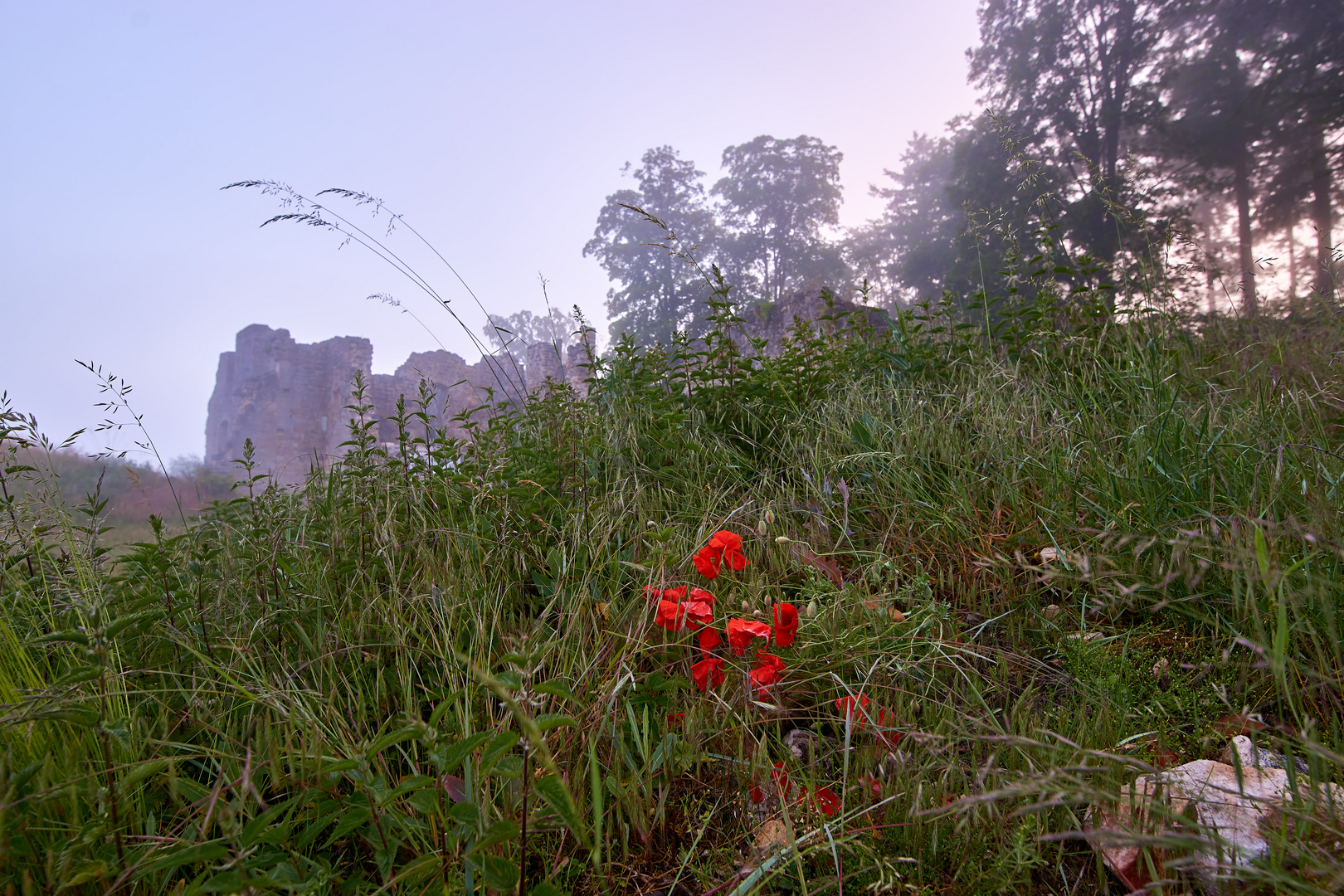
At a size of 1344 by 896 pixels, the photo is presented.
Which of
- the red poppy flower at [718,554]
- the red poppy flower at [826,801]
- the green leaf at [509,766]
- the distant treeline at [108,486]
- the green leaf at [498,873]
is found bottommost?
the red poppy flower at [826,801]

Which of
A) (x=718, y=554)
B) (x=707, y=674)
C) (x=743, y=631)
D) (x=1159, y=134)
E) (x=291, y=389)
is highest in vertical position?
(x=1159, y=134)

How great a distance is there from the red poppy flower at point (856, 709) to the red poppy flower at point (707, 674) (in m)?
0.26

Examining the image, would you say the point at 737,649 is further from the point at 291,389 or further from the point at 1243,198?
the point at 291,389

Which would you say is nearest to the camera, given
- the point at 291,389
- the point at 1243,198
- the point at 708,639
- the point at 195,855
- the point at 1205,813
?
the point at 195,855

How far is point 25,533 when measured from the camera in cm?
160

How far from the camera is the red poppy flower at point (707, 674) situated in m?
1.24

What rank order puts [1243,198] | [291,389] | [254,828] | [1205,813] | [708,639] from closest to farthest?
[254,828]
[1205,813]
[708,639]
[1243,198]
[291,389]

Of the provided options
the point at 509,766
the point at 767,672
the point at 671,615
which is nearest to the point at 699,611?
the point at 671,615

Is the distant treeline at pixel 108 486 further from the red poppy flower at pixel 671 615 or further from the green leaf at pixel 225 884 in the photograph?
the red poppy flower at pixel 671 615

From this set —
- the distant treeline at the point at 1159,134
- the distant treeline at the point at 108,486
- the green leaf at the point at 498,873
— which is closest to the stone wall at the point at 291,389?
the distant treeline at the point at 1159,134

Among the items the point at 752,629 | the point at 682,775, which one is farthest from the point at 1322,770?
the point at 682,775

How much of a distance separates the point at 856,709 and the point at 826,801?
252 millimetres

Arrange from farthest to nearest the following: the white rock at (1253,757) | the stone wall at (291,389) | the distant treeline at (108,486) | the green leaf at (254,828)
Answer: the stone wall at (291,389), the distant treeline at (108,486), the white rock at (1253,757), the green leaf at (254,828)

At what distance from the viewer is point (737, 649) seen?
3.98 ft
